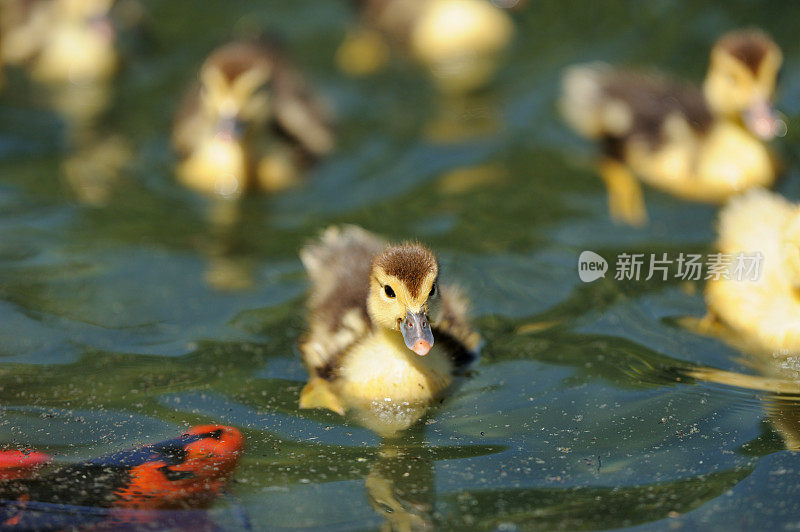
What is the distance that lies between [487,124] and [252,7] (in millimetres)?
2462

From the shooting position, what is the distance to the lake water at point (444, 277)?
10.5ft

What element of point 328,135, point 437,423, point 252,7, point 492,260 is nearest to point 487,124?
point 328,135

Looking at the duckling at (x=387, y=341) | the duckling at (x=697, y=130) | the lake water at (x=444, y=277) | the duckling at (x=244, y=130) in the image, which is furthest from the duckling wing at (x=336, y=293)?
the duckling at (x=697, y=130)

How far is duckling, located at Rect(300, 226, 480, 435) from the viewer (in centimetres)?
346

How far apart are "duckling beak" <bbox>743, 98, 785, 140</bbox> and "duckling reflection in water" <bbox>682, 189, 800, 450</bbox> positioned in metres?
0.96

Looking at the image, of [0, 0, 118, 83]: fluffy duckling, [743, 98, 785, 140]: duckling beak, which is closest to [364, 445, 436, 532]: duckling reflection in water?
[743, 98, 785, 140]: duckling beak

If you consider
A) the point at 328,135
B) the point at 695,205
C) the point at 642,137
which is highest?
the point at 328,135

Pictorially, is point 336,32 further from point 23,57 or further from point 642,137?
point 642,137

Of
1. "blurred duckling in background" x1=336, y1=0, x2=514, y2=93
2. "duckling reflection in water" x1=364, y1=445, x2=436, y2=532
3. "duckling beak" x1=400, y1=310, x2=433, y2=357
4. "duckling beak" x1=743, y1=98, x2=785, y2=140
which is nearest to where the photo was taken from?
"duckling reflection in water" x1=364, y1=445, x2=436, y2=532

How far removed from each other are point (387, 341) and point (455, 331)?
10.5 inches

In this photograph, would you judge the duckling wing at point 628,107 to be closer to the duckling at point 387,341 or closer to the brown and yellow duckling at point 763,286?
the brown and yellow duckling at point 763,286

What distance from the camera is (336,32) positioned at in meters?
7.57

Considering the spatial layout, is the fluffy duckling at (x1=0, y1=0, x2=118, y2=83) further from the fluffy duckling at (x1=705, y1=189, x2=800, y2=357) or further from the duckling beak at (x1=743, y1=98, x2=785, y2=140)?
the fluffy duckling at (x1=705, y1=189, x2=800, y2=357)

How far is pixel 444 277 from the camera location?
4.46m
